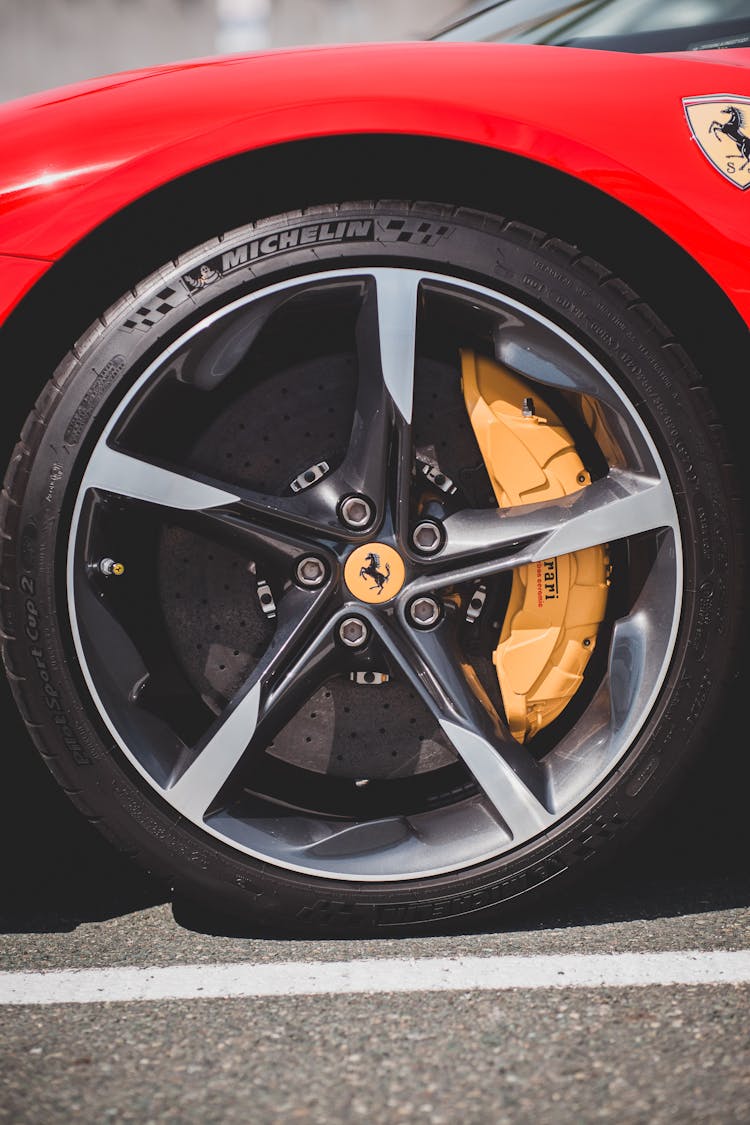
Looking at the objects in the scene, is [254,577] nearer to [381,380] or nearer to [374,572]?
[374,572]

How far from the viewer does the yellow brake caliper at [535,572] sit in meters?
1.54

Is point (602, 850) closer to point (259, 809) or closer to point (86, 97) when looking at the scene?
point (259, 809)

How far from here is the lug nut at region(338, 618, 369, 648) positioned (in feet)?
4.89

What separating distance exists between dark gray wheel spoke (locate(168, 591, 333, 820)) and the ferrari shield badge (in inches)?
32.4

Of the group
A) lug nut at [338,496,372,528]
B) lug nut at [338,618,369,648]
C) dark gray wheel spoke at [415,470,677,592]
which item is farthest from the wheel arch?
lug nut at [338,618,369,648]

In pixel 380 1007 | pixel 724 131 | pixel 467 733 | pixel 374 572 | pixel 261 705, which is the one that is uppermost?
pixel 724 131

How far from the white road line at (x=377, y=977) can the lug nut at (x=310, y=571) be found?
0.54 metres

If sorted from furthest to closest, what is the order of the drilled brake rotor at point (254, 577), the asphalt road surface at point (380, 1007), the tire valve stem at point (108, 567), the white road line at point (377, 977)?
the drilled brake rotor at point (254, 577) → the tire valve stem at point (108, 567) → the white road line at point (377, 977) → the asphalt road surface at point (380, 1007)

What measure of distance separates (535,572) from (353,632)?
11.8 inches

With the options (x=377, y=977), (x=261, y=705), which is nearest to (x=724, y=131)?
(x=261, y=705)

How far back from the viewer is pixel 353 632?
149 cm

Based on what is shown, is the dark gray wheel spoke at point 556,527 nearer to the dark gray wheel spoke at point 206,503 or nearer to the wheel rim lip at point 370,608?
the wheel rim lip at point 370,608

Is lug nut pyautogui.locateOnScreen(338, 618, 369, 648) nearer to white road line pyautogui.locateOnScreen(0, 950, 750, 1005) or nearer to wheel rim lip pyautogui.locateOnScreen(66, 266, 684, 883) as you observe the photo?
wheel rim lip pyautogui.locateOnScreen(66, 266, 684, 883)

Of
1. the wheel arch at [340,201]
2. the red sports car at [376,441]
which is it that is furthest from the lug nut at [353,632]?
the wheel arch at [340,201]
